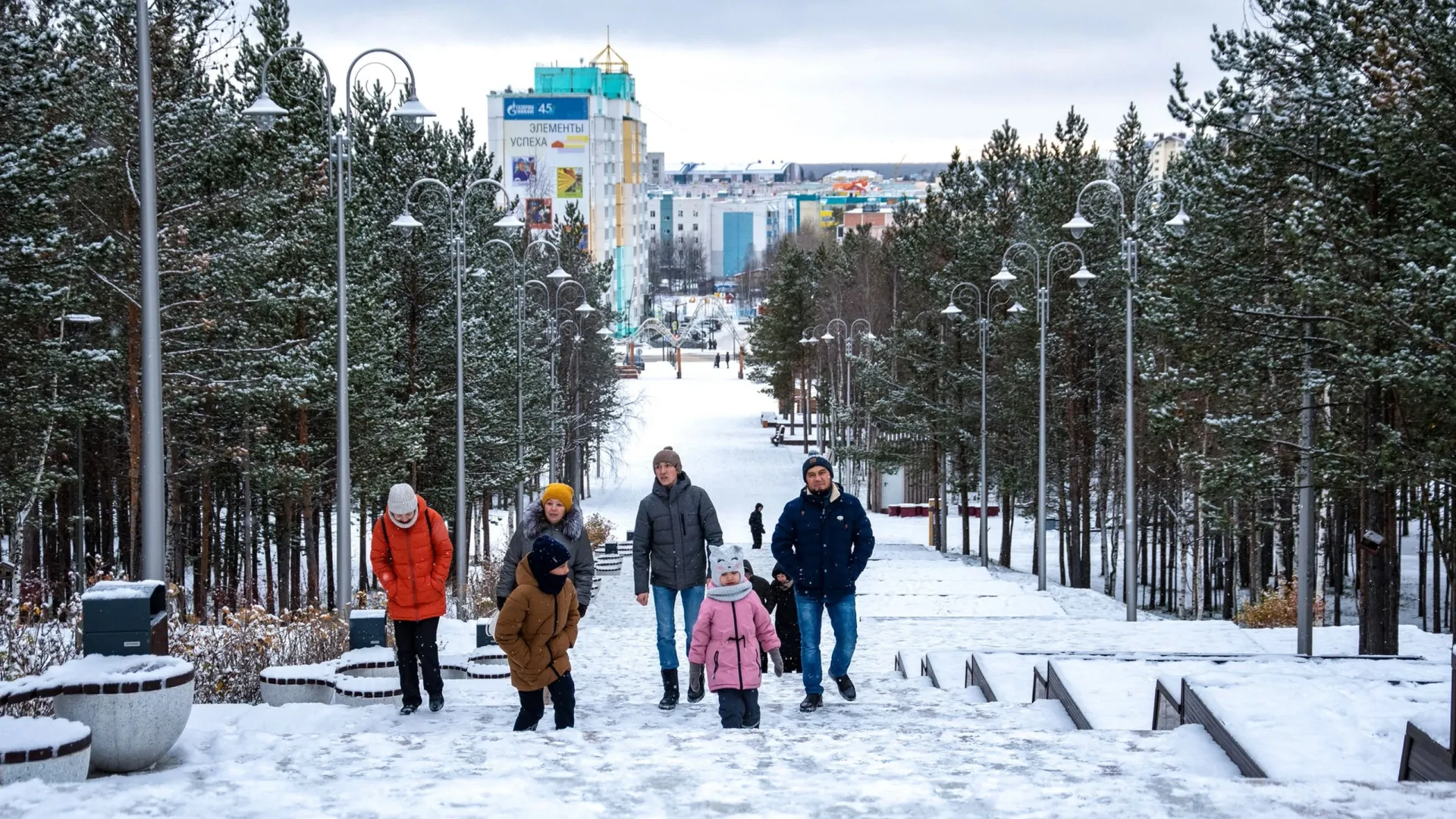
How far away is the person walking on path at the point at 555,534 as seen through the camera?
9.98 meters

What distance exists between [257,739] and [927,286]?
42.0 m

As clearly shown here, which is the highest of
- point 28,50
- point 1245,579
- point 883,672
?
point 28,50

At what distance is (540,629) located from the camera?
30.3 ft

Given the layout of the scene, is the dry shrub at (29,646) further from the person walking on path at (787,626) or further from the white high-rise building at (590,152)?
the white high-rise building at (590,152)

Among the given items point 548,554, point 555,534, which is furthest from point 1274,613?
point 548,554

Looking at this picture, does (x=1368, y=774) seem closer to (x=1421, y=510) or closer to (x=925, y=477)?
(x=1421, y=510)

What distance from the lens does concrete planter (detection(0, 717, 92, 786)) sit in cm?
669

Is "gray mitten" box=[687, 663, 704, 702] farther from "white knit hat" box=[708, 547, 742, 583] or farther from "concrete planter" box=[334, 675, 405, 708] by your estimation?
"concrete planter" box=[334, 675, 405, 708]

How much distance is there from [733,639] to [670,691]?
4.88ft

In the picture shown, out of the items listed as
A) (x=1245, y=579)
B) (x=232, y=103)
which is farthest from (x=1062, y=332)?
(x=232, y=103)

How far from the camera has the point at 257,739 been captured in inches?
327

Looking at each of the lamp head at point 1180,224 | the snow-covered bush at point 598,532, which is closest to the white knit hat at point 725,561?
the lamp head at point 1180,224

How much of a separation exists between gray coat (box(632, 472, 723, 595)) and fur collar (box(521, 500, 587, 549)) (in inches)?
32.2

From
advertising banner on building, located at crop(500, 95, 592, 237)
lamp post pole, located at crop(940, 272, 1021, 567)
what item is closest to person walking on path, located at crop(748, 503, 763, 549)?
lamp post pole, located at crop(940, 272, 1021, 567)
